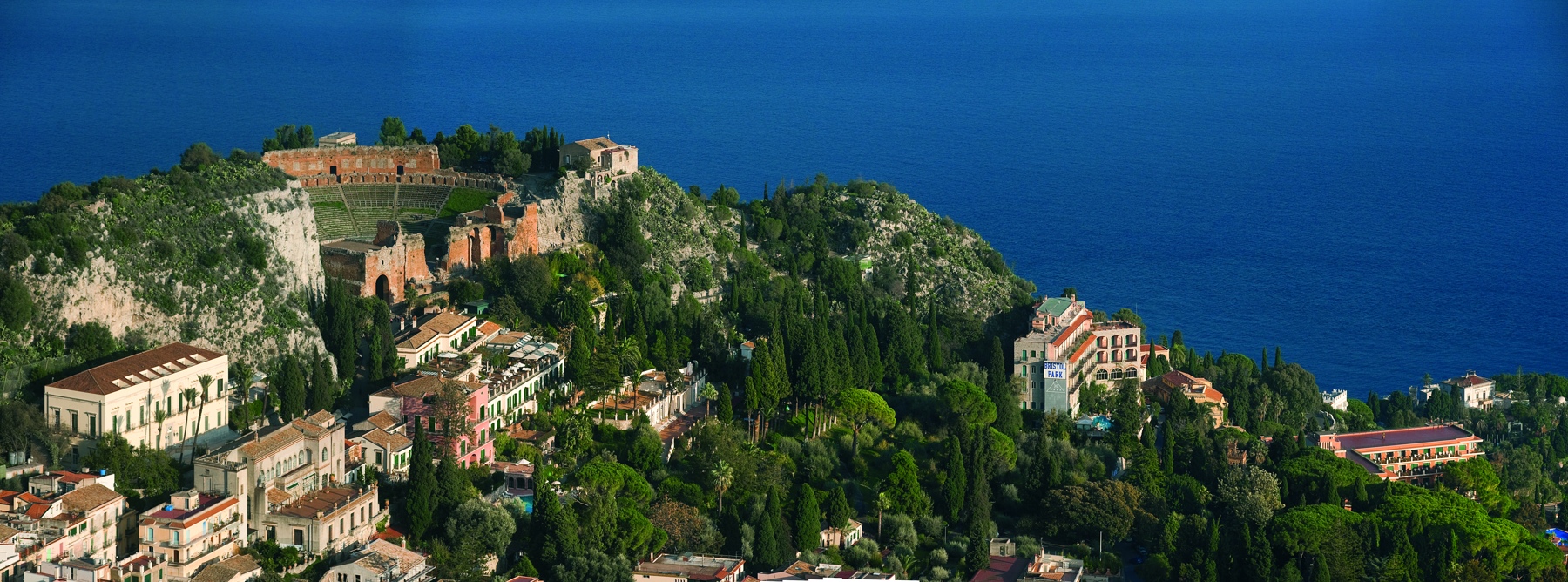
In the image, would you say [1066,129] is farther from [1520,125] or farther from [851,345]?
[851,345]

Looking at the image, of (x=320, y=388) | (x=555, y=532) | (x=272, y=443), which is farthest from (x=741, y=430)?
(x=272, y=443)

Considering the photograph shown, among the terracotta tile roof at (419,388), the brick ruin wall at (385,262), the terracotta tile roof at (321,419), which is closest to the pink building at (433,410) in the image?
the terracotta tile roof at (419,388)

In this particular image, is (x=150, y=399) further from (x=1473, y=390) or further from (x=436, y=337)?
(x=1473, y=390)

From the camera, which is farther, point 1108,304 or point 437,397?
point 1108,304

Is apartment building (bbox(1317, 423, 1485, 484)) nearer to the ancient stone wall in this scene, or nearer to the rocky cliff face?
the ancient stone wall

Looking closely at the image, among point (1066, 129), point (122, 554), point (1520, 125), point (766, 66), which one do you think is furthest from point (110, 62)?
point (122, 554)

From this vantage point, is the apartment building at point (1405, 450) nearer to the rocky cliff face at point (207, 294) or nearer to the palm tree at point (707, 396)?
the palm tree at point (707, 396)
